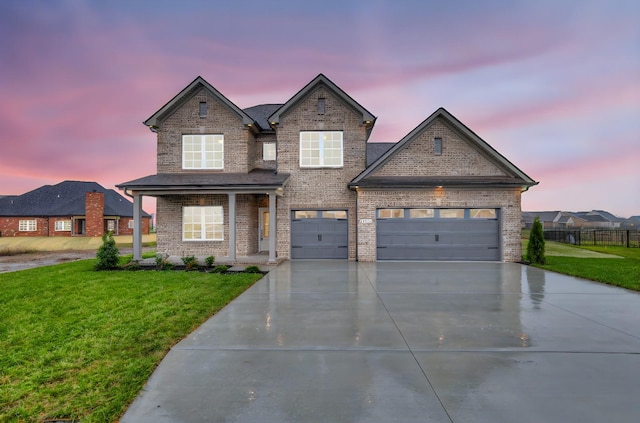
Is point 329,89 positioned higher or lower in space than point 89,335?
higher

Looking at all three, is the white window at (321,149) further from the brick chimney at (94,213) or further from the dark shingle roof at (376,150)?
the brick chimney at (94,213)

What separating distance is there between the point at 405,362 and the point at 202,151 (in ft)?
48.7

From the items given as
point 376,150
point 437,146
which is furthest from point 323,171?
point 437,146

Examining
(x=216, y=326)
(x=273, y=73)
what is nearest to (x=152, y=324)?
(x=216, y=326)

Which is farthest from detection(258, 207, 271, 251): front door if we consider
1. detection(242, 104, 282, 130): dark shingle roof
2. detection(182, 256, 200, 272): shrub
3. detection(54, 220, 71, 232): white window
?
detection(54, 220, 71, 232): white window

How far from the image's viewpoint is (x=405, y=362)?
392 centimetres

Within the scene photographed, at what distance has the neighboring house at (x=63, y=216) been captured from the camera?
119 ft

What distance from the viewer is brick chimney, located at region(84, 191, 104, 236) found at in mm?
35875

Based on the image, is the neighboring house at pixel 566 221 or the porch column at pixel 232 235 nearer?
the porch column at pixel 232 235

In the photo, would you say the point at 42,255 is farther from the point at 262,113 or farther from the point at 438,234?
the point at 438,234

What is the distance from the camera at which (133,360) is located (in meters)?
4.01

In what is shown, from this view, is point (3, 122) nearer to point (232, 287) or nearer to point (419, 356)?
point (232, 287)

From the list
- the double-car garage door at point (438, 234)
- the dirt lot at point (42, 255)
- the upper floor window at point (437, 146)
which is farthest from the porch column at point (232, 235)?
the upper floor window at point (437, 146)

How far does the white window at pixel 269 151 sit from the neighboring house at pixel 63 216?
29318mm
